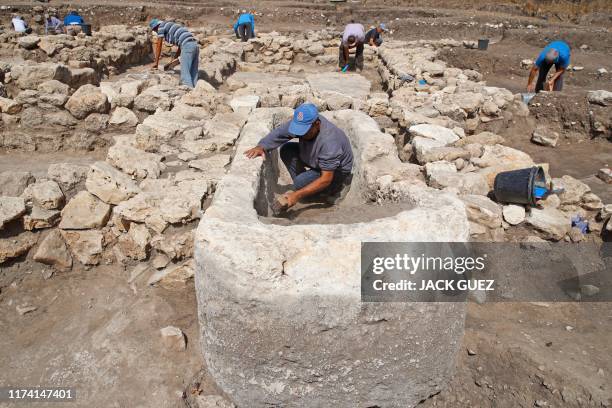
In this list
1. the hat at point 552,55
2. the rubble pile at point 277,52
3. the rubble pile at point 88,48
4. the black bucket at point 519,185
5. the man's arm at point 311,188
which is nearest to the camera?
the man's arm at point 311,188

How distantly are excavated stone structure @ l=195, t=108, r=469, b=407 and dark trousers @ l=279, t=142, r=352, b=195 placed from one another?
1.34m

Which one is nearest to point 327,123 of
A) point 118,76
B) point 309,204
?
point 309,204

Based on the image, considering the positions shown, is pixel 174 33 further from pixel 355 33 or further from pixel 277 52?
pixel 355 33

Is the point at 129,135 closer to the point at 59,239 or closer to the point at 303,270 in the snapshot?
the point at 59,239

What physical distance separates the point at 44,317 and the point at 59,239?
706 millimetres

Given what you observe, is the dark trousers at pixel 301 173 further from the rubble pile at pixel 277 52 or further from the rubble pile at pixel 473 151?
the rubble pile at pixel 277 52

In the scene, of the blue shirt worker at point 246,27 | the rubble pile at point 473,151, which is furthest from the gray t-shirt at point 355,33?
the blue shirt worker at point 246,27

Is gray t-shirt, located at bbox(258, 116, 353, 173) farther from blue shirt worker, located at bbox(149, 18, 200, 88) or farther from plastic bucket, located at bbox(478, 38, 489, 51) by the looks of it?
plastic bucket, located at bbox(478, 38, 489, 51)

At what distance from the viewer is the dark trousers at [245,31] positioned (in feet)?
37.8

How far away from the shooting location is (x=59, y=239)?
369cm

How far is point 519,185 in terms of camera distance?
3725mm

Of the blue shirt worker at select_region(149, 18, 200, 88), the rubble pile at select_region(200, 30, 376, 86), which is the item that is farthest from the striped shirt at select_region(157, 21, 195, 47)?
the rubble pile at select_region(200, 30, 376, 86)

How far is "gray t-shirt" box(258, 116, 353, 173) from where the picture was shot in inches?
134

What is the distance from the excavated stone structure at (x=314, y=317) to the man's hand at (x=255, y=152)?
844 mm
